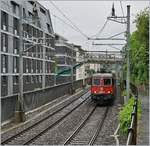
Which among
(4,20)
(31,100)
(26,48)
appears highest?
(4,20)

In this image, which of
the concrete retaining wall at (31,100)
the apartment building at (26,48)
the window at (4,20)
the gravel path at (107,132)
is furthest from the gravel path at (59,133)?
the window at (4,20)

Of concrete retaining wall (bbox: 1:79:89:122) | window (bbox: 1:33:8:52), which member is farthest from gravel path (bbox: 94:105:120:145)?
window (bbox: 1:33:8:52)

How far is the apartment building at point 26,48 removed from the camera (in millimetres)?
53062

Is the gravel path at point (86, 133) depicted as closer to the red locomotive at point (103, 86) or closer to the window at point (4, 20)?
the red locomotive at point (103, 86)

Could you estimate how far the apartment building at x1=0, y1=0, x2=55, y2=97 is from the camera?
174 ft

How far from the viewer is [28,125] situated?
2506cm

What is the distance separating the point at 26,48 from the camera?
5044 cm

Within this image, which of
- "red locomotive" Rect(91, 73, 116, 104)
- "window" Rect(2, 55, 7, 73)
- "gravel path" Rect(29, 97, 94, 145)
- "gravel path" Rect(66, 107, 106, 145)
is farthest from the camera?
"window" Rect(2, 55, 7, 73)

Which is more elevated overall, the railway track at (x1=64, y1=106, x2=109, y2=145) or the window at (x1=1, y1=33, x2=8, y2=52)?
the window at (x1=1, y1=33, x2=8, y2=52)

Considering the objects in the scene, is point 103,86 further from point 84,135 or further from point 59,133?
point 84,135

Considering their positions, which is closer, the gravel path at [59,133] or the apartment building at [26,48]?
the gravel path at [59,133]

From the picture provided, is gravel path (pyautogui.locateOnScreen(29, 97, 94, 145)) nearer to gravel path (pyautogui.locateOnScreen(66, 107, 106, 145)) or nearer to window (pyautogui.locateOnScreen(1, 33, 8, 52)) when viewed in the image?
gravel path (pyautogui.locateOnScreen(66, 107, 106, 145))

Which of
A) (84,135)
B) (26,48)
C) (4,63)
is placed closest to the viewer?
(84,135)

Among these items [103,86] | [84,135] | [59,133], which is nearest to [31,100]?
[103,86]
